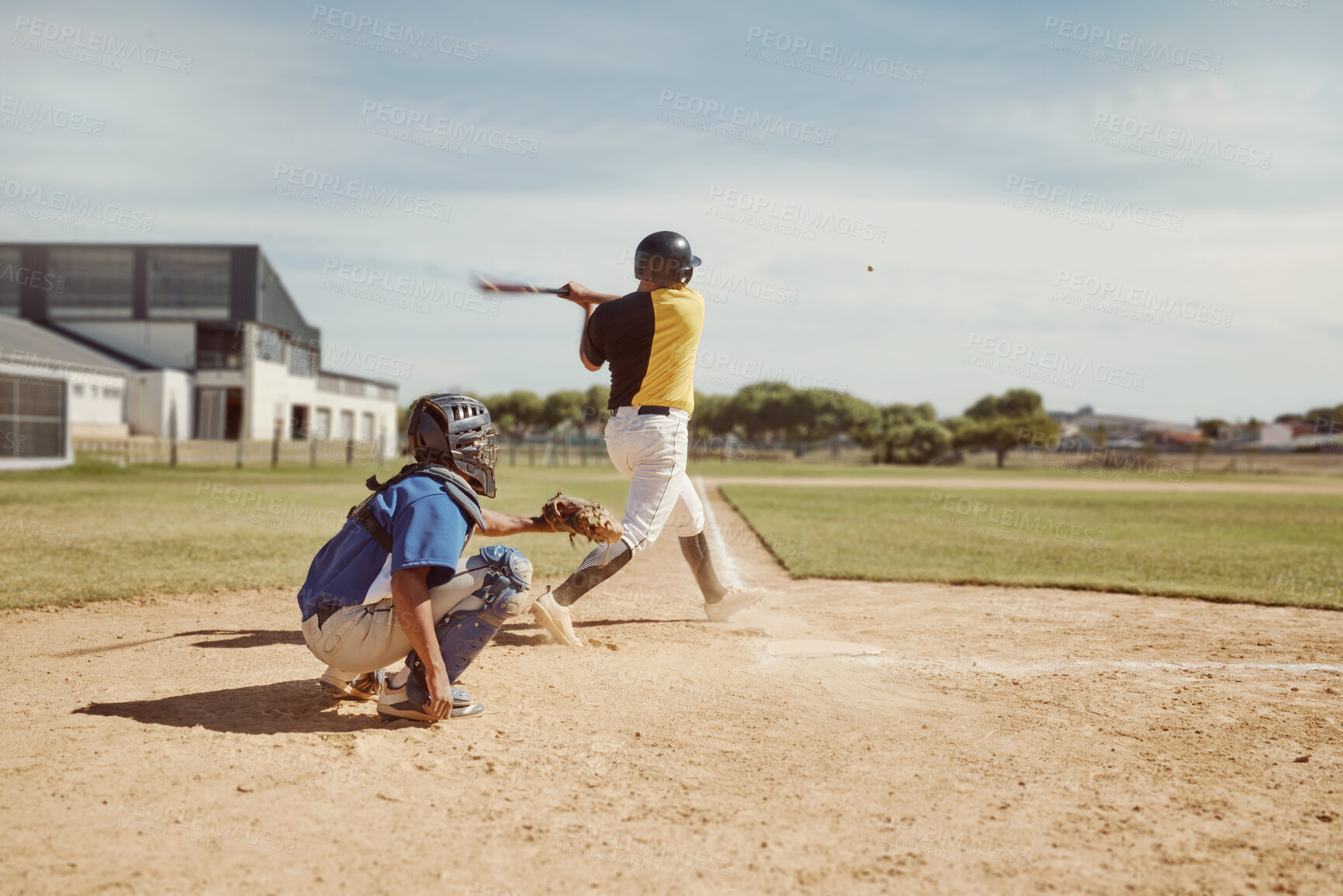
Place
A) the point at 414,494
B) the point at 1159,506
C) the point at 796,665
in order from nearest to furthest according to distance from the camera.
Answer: the point at 414,494 < the point at 796,665 < the point at 1159,506

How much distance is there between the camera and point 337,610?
3465mm

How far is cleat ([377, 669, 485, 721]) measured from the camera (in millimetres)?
3578

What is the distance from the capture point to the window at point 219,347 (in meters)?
48.6

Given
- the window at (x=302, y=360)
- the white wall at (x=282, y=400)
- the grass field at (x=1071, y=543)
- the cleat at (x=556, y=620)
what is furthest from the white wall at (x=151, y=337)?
the cleat at (x=556, y=620)

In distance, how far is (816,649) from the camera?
5238mm

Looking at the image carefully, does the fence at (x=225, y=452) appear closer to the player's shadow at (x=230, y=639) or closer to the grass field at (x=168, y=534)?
the grass field at (x=168, y=534)

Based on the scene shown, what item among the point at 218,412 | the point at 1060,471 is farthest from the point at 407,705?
the point at 1060,471

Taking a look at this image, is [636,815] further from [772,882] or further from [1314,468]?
[1314,468]

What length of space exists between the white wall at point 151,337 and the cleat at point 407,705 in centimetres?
5185

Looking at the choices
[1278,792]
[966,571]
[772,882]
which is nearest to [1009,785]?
[1278,792]

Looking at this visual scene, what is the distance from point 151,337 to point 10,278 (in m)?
10.4

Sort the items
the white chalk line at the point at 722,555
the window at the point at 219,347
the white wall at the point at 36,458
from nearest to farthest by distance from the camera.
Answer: the white chalk line at the point at 722,555 < the white wall at the point at 36,458 < the window at the point at 219,347

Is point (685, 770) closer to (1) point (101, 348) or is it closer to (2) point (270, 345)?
(1) point (101, 348)

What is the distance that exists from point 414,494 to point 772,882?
1.84 meters
